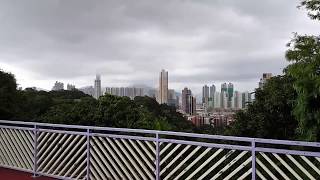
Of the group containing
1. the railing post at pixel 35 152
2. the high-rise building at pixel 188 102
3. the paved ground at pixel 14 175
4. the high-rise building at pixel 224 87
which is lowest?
the paved ground at pixel 14 175

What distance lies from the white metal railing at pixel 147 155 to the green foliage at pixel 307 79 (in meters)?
0.33

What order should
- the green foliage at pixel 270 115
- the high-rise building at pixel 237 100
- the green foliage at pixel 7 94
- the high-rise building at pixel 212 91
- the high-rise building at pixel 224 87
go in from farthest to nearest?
the high-rise building at pixel 212 91
the high-rise building at pixel 224 87
the high-rise building at pixel 237 100
the green foliage at pixel 7 94
the green foliage at pixel 270 115

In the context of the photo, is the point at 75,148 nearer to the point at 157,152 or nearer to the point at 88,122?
the point at 157,152

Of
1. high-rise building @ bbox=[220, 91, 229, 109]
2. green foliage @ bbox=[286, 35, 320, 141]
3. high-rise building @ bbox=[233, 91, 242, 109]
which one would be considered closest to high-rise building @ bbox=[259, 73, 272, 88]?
high-rise building @ bbox=[233, 91, 242, 109]

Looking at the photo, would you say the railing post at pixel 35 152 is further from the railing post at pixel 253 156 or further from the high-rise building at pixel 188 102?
the high-rise building at pixel 188 102

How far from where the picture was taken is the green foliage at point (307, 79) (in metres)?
5.50

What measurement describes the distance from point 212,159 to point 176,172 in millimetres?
702

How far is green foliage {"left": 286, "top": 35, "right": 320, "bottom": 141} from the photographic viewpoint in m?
5.50

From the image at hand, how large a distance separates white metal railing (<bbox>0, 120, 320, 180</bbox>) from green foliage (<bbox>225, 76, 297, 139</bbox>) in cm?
193

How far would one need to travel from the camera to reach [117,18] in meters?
15.8

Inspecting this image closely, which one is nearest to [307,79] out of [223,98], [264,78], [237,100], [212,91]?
[264,78]

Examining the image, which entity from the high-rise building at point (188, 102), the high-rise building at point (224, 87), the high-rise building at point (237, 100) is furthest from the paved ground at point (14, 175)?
the high-rise building at point (188, 102)

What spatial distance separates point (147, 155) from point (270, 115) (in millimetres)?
3889

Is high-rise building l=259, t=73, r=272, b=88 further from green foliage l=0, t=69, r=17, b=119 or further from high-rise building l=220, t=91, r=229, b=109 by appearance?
green foliage l=0, t=69, r=17, b=119
